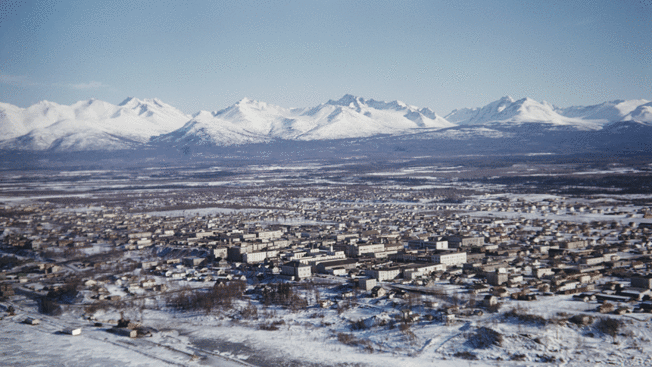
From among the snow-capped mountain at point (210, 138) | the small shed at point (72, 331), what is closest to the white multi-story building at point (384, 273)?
the small shed at point (72, 331)

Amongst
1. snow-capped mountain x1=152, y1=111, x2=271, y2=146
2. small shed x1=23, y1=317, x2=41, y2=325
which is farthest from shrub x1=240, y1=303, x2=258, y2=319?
snow-capped mountain x1=152, y1=111, x2=271, y2=146

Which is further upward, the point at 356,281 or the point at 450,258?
the point at 356,281

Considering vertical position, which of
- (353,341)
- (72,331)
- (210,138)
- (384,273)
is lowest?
(353,341)

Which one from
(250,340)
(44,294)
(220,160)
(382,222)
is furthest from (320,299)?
(220,160)

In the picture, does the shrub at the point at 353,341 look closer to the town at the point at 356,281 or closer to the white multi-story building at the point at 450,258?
the town at the point at 356,281

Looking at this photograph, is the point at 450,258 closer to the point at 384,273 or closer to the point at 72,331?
the point at 384,273

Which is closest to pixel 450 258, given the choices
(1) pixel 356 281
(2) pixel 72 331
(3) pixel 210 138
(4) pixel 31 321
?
(1) pixel 356 281

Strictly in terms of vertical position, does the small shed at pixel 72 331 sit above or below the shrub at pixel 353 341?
above

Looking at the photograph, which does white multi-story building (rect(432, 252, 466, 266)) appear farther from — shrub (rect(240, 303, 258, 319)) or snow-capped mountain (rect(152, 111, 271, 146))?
snow-capped mountain (rect(152, 111, 271, 146))

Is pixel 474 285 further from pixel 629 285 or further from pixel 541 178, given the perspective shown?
pixel 541 178
